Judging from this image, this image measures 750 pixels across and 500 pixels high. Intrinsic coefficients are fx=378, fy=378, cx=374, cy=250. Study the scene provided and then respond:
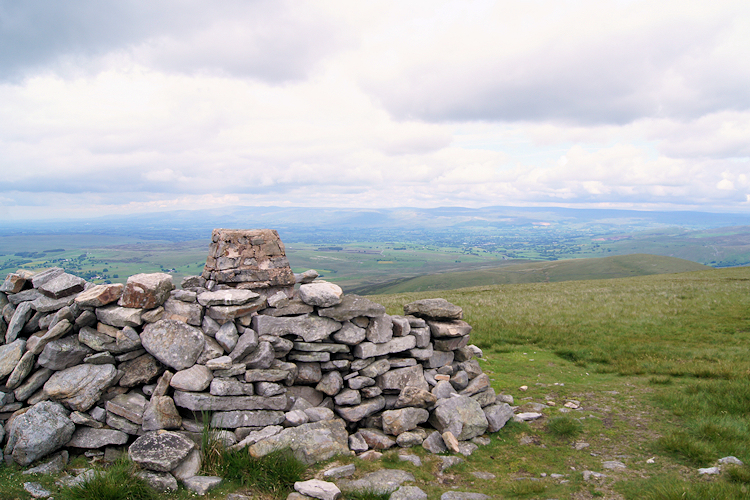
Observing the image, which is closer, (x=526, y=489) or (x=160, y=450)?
(x=526, y=489)

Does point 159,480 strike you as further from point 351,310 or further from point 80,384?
point 351,310

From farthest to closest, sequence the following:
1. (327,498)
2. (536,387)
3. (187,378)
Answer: (536,387)
(187,378)
(327,498)

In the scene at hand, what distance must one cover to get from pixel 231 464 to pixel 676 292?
1343 inches

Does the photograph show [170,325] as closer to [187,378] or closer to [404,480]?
[187,378]

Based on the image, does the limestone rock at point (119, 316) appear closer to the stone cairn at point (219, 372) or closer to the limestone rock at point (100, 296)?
the stone cairn at point (219, 372)

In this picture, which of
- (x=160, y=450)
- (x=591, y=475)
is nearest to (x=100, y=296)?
(x=160, y=450)

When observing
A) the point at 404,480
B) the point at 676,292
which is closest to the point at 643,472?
the point at 404,480

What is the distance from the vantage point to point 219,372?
8.86 m

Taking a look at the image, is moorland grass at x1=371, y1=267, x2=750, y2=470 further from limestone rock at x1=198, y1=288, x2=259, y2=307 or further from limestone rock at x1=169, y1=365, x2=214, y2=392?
limestone rock at x1=169, y1=365, x2=214, y2=392

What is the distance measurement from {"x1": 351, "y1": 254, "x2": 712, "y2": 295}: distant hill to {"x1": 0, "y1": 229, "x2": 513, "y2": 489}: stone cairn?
364 ft

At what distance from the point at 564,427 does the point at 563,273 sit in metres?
132

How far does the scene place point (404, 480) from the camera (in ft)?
24.6

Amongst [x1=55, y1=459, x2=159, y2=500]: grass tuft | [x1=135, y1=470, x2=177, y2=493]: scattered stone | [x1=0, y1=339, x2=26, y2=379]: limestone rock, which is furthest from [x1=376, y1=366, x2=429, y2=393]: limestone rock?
[x1=0, y1=339, x2=26, y2=379]: limestone rock

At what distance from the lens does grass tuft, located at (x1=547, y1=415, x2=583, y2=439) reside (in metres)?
9.42
